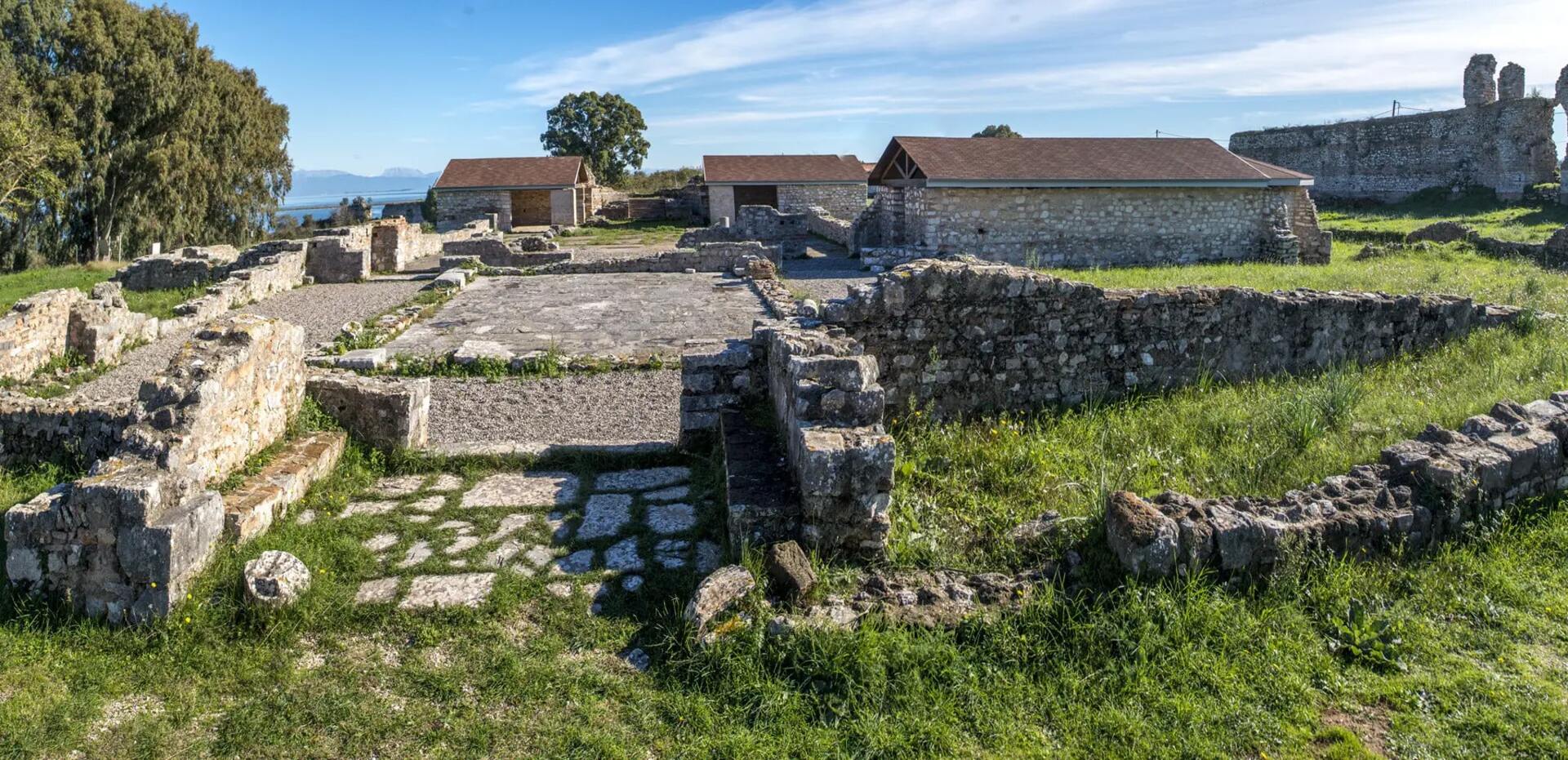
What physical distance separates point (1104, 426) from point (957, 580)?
3.26 m

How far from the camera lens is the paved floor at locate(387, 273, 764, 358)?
13695mm

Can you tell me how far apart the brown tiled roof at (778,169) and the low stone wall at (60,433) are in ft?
109

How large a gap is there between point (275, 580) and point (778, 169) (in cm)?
3744

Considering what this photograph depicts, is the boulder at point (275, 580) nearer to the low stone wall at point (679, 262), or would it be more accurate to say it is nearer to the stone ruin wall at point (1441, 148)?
the low stone wall at point (679, 262)

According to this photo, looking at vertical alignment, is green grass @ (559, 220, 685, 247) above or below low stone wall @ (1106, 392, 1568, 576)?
above

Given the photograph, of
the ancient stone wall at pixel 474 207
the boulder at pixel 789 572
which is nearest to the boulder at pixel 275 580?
the boulder at pixel 789 572

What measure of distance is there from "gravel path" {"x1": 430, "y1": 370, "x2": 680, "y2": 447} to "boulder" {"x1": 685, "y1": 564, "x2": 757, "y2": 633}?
3338 mm

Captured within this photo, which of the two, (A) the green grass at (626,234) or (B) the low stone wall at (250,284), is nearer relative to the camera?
(B) the low stone wall at (250,284)

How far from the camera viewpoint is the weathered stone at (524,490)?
6.41 meters

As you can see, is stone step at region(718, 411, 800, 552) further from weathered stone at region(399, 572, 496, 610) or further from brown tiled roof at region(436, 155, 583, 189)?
brown tiled roof at region(436, 155, 583, 189)

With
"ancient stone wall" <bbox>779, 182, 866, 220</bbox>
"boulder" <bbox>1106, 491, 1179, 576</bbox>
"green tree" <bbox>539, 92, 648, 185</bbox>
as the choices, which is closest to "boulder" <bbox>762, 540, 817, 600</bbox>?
"boulder" <bbox>1106, 491, 1179, 576</bbox>

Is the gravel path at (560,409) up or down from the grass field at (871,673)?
up

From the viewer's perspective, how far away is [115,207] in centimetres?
3872

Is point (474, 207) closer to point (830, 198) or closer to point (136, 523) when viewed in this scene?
point (830, 198)
